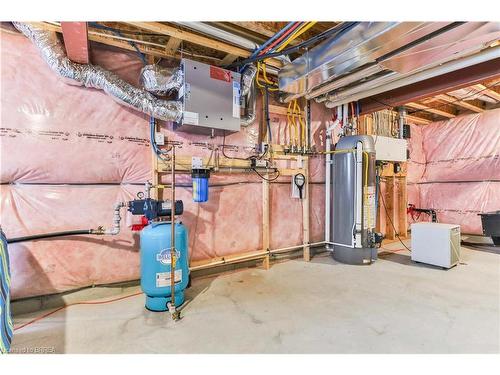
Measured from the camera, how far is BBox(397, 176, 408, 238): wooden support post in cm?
475

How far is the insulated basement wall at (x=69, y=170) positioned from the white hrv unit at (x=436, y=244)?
9.05 ft

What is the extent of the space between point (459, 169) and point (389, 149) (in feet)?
6.43

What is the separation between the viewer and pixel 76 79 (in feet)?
7.16

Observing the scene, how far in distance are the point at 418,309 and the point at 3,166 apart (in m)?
3.56

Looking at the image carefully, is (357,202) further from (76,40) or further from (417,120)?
(76,40)

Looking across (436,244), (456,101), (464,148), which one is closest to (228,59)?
(436,244)

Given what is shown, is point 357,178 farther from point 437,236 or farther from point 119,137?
point 119,137

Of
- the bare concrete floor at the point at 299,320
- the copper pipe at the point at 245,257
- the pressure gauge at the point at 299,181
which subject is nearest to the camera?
the bare concrete floor at the point at 299,320

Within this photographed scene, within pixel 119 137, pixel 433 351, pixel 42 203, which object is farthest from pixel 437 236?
pixel 42 203

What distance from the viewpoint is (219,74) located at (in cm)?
260

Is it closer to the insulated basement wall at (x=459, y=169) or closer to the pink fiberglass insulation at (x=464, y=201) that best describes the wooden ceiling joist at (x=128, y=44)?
the insulated basement wall at (x=459, y=169)

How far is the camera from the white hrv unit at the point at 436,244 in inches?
122

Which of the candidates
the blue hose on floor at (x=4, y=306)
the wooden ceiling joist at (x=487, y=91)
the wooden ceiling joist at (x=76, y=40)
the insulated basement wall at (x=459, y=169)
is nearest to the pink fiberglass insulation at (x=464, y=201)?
the insulated basement wall at (x=459, y=169)

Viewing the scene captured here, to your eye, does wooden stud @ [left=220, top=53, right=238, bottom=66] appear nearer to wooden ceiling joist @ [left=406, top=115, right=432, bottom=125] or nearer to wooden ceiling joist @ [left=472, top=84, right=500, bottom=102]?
wooden ceiling joist @ [left=472, top=84, right=500, bottom=102]
